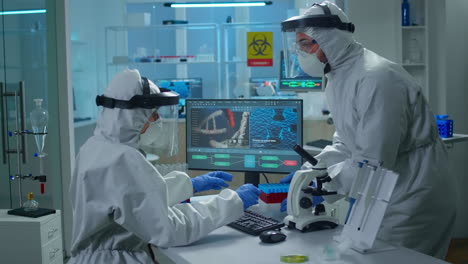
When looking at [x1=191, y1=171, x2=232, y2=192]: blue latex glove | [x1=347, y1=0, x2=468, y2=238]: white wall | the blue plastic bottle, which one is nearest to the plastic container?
[x1=347, y1=0, x2=468, y2=238]: white wall

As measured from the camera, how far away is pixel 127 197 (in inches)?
67.9

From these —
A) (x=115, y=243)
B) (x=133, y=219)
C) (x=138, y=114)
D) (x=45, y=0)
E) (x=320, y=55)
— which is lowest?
(x=115, y=243)

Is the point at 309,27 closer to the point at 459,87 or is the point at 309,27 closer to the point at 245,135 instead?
the point at 245,135

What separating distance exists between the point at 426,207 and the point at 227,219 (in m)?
0.77

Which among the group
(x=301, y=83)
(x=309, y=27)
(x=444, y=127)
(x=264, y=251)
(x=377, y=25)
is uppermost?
(x=377, y=25)

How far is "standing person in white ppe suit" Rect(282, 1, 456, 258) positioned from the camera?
193cm

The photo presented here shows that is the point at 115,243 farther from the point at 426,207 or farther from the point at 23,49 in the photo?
the point at 23,49

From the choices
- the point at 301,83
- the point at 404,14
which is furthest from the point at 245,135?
the point at 404,14

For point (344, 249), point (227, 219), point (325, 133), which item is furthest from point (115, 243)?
point (325, 133)

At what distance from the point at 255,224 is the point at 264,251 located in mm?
275

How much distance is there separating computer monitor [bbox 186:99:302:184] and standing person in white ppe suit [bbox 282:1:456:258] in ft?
1.26

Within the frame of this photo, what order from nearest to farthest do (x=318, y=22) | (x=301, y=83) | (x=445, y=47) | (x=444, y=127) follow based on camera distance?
(x=318, y=22)
(x=444, y=127)
(x=301, y=83)
(x=445, y=47)

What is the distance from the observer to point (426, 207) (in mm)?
2029

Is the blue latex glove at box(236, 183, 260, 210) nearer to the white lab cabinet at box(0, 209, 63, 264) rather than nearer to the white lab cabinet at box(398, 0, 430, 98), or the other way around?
the white lab cabinet at box(0, 209, 63, 264)
